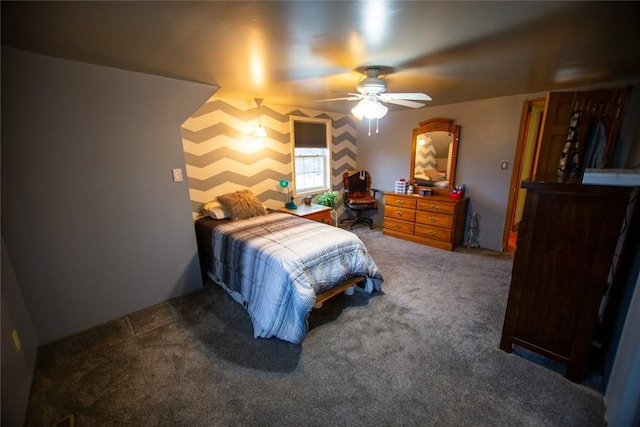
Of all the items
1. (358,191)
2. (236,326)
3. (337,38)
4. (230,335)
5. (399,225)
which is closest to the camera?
(337,38)

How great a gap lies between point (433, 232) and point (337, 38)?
3098 millimetres

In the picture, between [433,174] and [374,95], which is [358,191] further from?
[374,95]

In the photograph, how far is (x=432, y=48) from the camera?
5.51 ft

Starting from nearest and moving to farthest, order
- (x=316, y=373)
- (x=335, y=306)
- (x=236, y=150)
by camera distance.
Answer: (x=316, y=373) < (x=335, y=306) < (x=236, y=150)

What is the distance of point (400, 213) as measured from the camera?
416cm

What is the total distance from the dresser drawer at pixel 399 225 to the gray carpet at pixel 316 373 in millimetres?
1710

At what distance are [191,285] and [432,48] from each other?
9.94ft

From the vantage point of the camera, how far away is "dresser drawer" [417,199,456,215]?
3.57m

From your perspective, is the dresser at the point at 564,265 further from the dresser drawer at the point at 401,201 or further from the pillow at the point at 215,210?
the pillow at the point at 215,210

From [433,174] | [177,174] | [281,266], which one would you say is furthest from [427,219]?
[177,174]

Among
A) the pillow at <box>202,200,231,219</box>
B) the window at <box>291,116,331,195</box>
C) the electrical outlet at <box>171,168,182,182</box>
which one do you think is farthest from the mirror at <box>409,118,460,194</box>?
the electrical outlet at <box>171,168,182,182</box>

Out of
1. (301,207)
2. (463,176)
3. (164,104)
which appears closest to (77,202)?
(164,104)

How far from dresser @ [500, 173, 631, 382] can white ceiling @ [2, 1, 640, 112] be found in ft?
2.91

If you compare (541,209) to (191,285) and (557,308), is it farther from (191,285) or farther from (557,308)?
(191,285)
